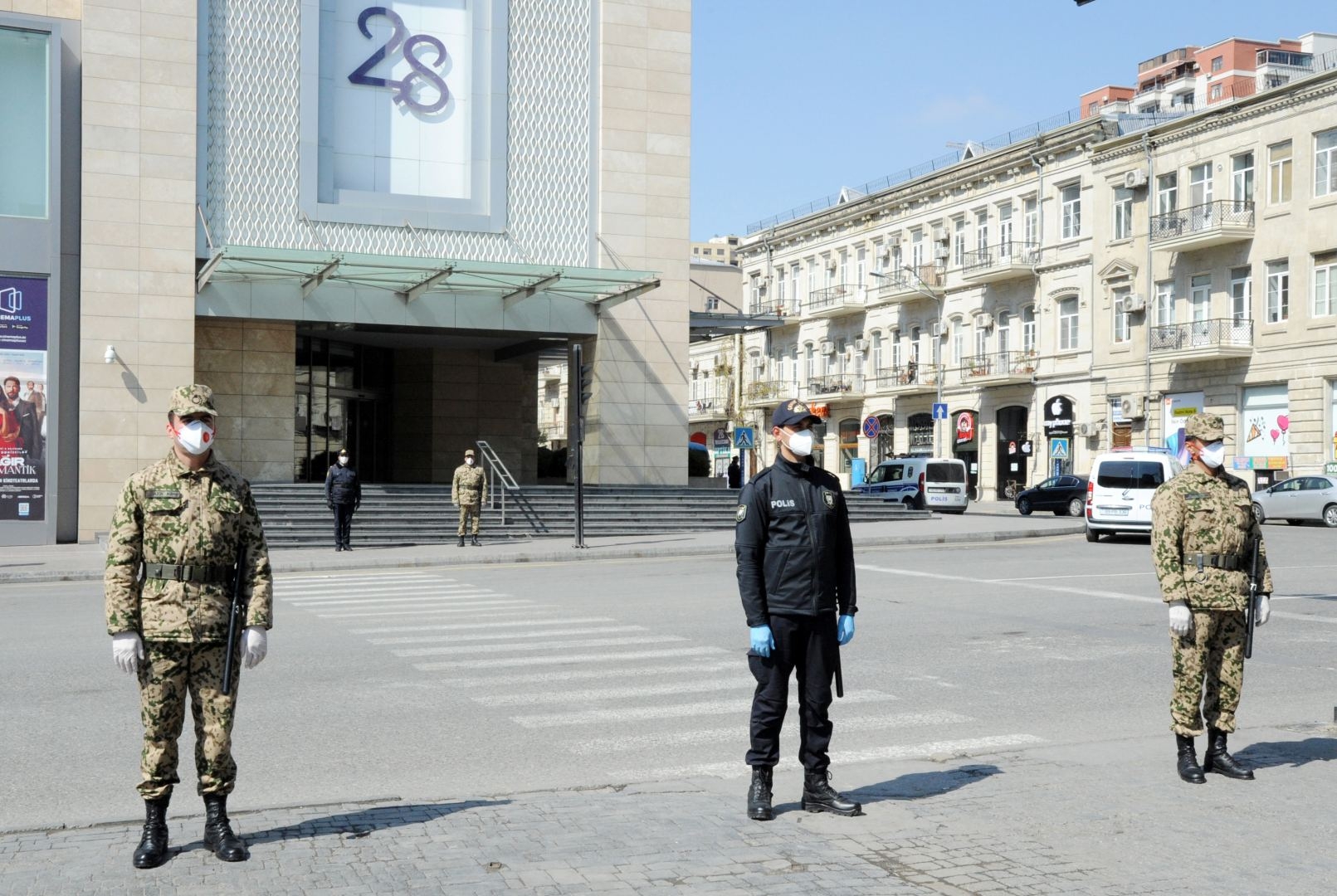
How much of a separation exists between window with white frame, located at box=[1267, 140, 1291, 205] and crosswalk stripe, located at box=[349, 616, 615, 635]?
113 ft

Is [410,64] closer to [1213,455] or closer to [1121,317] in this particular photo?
[1213,455]

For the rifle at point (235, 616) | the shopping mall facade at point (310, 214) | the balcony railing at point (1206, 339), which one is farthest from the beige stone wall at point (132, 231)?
the balcony railing at point (1206, 339)

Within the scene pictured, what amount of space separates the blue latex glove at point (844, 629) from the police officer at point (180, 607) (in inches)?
97.4

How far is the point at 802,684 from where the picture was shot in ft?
20.3

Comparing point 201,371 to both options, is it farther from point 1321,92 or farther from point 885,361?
point 885,361

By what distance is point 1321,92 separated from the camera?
129 feet

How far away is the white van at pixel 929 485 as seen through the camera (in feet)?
132

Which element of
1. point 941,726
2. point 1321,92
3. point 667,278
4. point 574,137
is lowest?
point 941,726

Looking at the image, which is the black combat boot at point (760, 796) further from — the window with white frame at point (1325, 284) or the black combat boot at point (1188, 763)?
the window with white frame at point (1325, 284)

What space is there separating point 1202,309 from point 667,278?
20.3 meters

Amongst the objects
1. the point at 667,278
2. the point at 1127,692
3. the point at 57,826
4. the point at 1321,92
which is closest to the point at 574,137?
the point at 667,278

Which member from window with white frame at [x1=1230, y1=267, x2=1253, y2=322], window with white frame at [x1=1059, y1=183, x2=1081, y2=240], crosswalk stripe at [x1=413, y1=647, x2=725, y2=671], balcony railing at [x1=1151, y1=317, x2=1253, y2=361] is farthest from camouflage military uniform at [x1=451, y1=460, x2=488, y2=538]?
window with white frame at [x1=1059, y1=183, x2=1081, y2=240]

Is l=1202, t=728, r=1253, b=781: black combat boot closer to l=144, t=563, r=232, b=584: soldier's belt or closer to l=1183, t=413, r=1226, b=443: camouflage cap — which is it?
l=1183, t=413, r=1226, b=443: camouflage cap

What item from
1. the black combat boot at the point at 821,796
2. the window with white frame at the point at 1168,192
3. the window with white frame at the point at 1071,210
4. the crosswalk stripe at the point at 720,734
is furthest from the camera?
the window with white frame at the point at 1071,210
